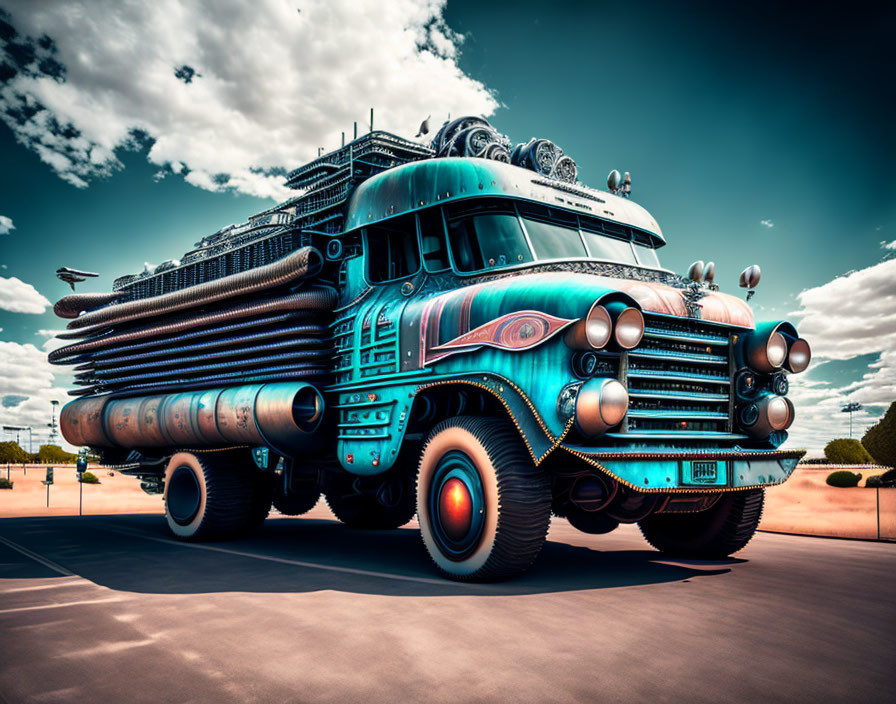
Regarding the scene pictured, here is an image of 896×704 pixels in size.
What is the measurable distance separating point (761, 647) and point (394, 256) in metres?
5.36

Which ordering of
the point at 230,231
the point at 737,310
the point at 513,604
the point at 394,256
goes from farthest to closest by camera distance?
the point at 230,231
the point at 394,256
the point at 737,310
the point at 513,604

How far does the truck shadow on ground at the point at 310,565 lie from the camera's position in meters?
5.91

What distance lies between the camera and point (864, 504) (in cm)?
1672

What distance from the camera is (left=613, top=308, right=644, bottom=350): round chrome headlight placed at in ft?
18.1

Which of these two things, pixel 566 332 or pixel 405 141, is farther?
pixel 405 141

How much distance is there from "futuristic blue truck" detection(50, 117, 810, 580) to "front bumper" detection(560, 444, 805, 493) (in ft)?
0.06

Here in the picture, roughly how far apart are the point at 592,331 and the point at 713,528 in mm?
3134

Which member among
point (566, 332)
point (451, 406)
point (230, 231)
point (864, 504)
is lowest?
point (864, 504)

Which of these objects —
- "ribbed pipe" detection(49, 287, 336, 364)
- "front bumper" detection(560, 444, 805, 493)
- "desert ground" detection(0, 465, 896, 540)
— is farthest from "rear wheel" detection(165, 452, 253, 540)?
"front bumper" detection(560, 444, 805, 493)

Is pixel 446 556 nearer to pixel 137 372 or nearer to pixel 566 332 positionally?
pixel 566 332

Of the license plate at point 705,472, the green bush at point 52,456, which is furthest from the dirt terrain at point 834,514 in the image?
the green bush at point 52,456

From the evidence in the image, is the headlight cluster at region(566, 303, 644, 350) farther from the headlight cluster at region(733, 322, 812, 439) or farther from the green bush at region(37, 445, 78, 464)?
the green bush at region(37, 445, 78, 464)

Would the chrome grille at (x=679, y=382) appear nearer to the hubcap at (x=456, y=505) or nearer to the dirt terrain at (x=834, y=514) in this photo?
the hubcap at (x=456, y=505)

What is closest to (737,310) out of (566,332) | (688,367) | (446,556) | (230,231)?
(688,367)
